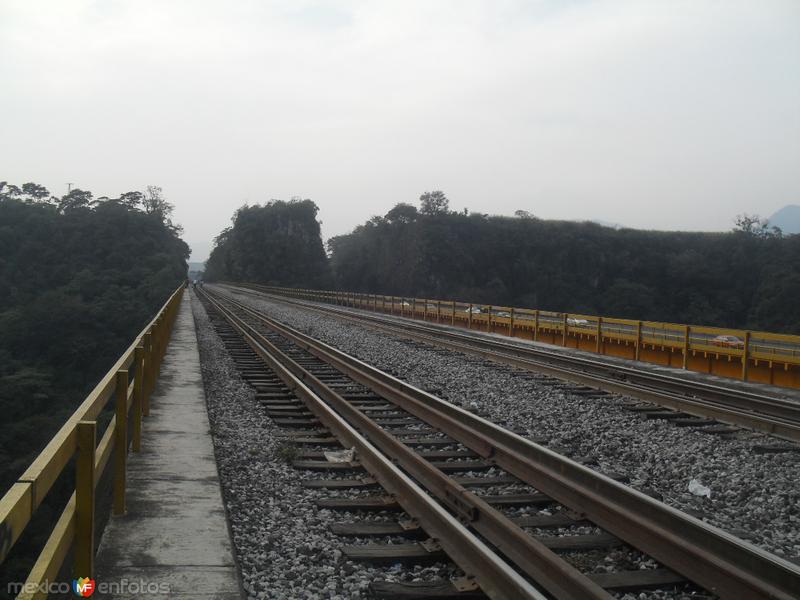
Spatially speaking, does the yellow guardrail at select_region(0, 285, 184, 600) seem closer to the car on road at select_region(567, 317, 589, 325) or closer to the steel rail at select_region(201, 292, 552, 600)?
the steel rail at select_region(201, 292, 552, 600)

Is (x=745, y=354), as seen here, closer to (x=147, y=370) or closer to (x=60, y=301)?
(x=147, y=370)

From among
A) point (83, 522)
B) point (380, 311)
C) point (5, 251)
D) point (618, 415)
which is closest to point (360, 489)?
point (83, 522)

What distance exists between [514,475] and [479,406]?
3732mm

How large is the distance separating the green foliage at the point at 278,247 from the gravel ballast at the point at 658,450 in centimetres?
10294

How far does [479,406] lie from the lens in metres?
10.2

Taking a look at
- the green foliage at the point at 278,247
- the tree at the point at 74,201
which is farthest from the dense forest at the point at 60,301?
the green foliage at the point at 278,247

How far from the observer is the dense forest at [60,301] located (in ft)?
93.3

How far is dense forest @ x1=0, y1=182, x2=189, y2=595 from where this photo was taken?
2844 cm

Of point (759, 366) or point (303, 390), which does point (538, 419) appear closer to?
point (303, 390)

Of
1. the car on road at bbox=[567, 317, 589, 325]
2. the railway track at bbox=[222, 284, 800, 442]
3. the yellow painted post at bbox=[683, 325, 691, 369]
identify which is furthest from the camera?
the car on road at bbox=[567, 317, 589, 325]

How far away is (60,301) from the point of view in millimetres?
50469

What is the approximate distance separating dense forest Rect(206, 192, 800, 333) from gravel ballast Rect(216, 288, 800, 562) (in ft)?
216

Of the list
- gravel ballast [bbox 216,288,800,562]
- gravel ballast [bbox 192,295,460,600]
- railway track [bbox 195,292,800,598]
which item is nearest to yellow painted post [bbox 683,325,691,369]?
gravel ballast [bbox 216,288,800,562]

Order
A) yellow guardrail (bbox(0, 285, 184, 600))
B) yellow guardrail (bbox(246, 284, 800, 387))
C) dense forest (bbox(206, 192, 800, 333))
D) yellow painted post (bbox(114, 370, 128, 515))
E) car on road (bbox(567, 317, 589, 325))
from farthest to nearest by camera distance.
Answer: dense forest (bbox(206, 192, 800, 333)), car on road (bbox(567, 317, 589, 325)), yellow guardrail (bbox(246, 284, 800, 387)), yellow painted post (bbox(114, 370, 128, 515)), yellow guardrail (bbox(0, 285, 184, 600))
